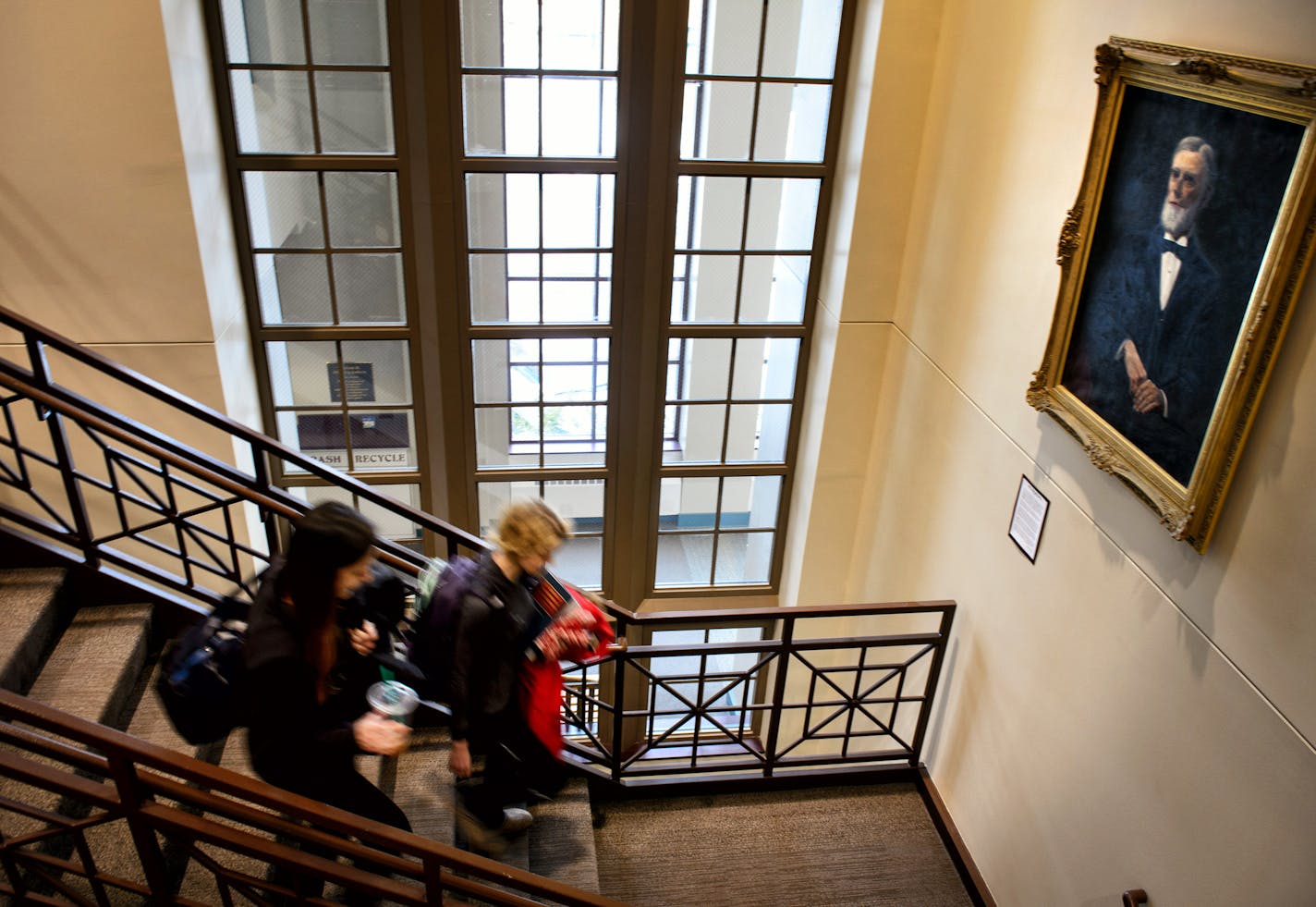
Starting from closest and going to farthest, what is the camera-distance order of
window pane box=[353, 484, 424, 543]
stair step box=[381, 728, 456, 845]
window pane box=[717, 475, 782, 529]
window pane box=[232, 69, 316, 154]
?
stair step box=[381, 728, 456, 845] → window pane box=[232, 69, 316, 154] → window pane box=[353, 484, 424, 543] → window pane box=[717, 475, 782, 529]

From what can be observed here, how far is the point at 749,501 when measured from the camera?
6.56m

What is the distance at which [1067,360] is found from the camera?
12.2 ft

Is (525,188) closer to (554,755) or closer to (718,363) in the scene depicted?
(718,363)

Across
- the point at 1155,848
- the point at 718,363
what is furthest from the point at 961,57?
the point at 1155,848

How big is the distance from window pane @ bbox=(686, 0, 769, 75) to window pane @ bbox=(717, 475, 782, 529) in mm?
2504

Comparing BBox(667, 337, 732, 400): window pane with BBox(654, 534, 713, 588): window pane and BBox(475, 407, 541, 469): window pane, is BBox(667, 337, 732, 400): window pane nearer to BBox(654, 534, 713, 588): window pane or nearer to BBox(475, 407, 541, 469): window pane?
BBox(475, 407, 541, 469): window pane

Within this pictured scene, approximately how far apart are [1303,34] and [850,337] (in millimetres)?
3120

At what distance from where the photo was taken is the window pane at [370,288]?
547 centimetres

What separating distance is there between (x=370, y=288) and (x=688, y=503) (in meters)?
2.40

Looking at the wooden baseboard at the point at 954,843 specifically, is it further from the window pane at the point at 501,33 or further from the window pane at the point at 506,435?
the window pane at the point at 501,33

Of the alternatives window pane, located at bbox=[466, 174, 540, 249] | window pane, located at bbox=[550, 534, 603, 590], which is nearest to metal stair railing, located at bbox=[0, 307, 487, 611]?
window pane, located at bbox=[466, 174, 540, 249]

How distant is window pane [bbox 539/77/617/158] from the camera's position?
5.27 m

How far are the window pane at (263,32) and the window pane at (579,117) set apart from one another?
1129mm

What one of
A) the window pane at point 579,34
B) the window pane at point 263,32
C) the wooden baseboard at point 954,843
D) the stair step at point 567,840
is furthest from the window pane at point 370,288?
the wooden baseboard at point 954,843
